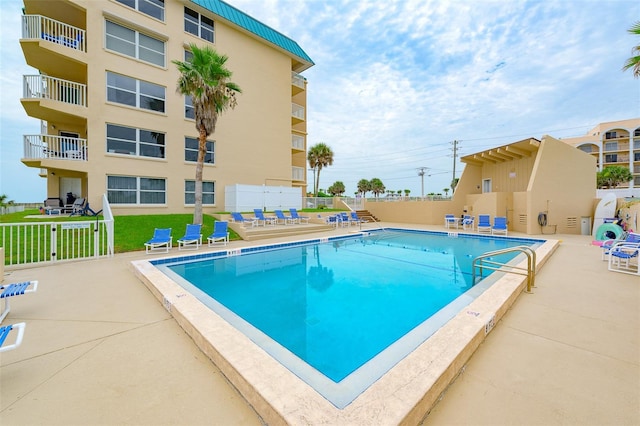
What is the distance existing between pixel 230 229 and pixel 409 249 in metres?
9.34

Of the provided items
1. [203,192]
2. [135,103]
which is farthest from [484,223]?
[135,103]

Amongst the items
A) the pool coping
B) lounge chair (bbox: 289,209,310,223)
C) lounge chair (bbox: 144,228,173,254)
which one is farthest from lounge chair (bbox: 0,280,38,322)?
lounge chair (bbox: 289,209,310,223)

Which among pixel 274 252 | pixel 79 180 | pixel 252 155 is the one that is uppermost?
pixel 252 155

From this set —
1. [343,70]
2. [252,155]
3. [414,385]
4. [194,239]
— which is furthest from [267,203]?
[414,385]

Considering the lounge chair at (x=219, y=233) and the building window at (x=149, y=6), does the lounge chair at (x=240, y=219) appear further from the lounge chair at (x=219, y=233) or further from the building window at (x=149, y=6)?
the building window at (x=149, y=6)

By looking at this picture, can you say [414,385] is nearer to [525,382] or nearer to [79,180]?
[525,382]

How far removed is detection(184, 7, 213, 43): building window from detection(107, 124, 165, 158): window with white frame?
25.0ft

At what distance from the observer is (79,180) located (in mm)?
16156

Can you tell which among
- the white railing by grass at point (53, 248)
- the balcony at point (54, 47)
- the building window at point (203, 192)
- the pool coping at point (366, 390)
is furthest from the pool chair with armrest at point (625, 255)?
the balcony at point (54, 47)

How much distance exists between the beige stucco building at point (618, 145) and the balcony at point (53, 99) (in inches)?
2792

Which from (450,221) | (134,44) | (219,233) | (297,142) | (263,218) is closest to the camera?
(219,233)

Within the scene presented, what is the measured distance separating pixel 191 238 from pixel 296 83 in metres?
19.2

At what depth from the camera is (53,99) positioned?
43.4 feet

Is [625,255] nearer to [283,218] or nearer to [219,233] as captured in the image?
[219,233]
